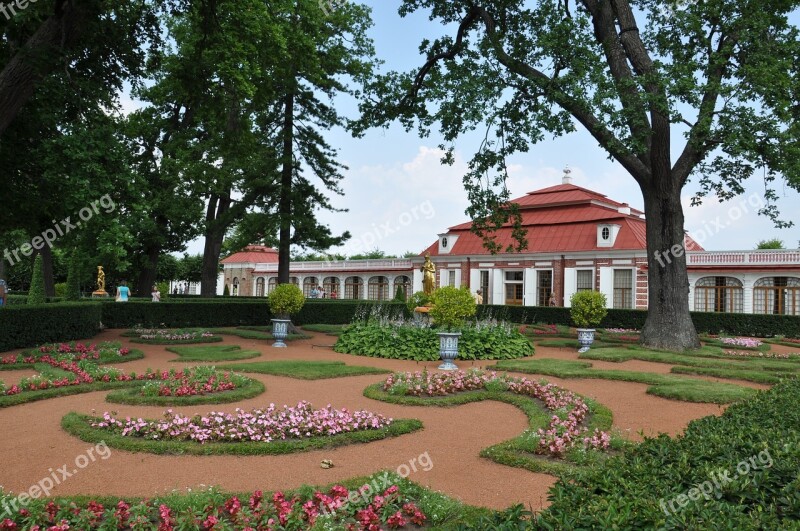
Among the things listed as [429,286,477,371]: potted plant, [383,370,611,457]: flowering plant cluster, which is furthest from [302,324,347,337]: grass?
[383,370,611,457]: flowering plant cluster

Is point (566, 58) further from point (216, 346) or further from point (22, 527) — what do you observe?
point (22, 527)

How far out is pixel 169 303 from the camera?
2084 cm

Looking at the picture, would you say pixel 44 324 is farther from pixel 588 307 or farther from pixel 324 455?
pixel 588 307

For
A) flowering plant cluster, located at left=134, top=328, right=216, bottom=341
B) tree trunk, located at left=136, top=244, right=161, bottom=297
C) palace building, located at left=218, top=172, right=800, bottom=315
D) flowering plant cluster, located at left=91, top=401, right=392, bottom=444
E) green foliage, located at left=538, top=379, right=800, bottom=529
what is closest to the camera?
green foliage, located at left=538, top=379, right=800, bottom=529

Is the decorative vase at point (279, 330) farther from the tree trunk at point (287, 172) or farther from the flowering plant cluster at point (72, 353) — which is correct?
the tree trunk at point (287, 172)

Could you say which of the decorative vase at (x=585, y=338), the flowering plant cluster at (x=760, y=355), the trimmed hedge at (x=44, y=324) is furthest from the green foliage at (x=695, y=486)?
the trimmed hedge at (x=44, y=324)

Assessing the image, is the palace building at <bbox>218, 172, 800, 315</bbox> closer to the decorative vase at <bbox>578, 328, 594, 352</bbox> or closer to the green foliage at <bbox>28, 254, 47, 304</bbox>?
the decorative vase at <bbox>578, 328, 594, 352</bbox>

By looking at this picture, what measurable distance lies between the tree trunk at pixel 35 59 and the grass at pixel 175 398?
5.89 metres

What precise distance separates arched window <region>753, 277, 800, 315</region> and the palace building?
41mm

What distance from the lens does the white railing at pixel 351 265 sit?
42.4m

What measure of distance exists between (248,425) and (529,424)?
3.44 metres

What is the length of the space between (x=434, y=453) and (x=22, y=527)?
3.57 metres

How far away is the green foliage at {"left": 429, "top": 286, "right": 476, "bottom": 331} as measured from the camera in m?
12.6

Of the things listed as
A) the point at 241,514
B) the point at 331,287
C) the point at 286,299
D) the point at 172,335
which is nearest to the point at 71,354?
the point at 172,335
